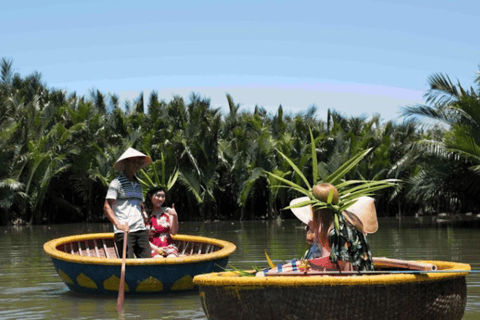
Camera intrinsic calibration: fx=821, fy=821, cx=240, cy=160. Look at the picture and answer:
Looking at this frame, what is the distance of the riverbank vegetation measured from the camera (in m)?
27.4

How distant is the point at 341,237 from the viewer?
18.3 ft

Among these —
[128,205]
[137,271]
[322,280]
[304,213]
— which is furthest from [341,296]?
[128,205]

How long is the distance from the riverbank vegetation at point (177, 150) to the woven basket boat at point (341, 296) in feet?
64.7

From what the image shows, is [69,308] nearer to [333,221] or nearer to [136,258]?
[136,258]

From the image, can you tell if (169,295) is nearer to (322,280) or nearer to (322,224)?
(322,224)

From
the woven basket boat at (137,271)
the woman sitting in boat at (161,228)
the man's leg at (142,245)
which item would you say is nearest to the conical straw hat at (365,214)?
the woven basket boat at (137,271)

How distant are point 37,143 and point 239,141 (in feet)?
22.8

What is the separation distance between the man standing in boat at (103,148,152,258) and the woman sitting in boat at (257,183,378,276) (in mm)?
3234

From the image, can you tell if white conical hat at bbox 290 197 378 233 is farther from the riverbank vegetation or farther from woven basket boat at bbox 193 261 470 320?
the riverbank vegetation

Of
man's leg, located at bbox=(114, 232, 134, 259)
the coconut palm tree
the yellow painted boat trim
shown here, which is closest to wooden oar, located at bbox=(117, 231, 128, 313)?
man's leg, located at bbox=(114, 232, 134, 259)

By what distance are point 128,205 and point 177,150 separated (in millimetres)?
19862

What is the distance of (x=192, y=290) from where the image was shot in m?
9.23

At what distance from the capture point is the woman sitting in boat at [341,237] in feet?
18.4

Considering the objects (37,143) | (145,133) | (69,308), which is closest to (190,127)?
(145,133)
